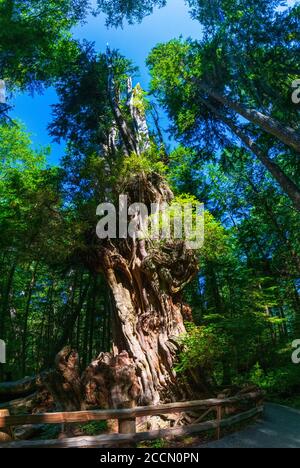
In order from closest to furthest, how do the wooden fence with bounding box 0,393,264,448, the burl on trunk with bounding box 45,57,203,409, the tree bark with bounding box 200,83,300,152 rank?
the wooden fence with bounding box 0,393,264,448
the burl on trunk with bounding box 45,57,203,409
the tree bark with bounding box 200,83,300,152

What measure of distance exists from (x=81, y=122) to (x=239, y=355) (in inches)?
521

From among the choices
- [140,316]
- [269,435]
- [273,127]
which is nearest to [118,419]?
[269,435]

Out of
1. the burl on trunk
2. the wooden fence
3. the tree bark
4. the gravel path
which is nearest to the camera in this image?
the wooden fence

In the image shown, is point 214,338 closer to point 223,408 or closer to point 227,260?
point 223,408

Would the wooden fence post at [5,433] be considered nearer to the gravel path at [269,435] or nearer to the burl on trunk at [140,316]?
the gravel path at [269,435]

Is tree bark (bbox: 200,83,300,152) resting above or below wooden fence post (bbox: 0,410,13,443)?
above

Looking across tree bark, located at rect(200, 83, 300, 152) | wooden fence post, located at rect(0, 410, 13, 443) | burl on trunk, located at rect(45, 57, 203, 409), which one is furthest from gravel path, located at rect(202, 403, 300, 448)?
tree bark, located at rect(200, 83, 300, 152)

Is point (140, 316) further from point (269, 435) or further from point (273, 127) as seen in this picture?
point (273, 127)

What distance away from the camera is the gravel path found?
6719mm

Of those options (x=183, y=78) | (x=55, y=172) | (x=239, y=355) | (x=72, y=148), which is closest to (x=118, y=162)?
(x=55, y=172)

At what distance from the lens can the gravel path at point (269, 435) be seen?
672cm

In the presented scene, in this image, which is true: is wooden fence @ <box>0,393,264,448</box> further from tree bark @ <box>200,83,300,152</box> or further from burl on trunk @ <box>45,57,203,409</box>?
tree bark @ <box>200,83,300,152</box>

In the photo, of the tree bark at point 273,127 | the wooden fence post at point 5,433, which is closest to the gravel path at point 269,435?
the wooden fence post at point 5,433

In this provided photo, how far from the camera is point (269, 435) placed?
743 centimetres
